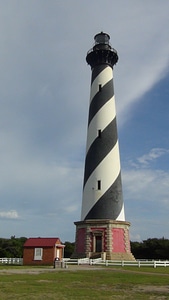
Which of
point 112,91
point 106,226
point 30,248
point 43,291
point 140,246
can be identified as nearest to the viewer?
point 43,291

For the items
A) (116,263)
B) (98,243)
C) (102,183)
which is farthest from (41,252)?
(102,183)

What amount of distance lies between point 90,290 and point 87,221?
16.1 metres

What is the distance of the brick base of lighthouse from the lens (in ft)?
82.8

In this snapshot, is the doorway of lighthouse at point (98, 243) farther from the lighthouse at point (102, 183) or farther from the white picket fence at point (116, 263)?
the white picket fence at point (116, 263)

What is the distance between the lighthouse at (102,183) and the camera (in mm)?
25641

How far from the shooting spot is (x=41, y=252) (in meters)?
23.4


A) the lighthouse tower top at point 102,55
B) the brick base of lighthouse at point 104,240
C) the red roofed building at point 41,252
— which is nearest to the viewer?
the red roofed building at point 41,252

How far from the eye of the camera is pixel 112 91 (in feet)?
98.2

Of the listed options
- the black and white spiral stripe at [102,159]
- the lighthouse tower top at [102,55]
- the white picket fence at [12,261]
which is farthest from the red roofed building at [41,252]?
the lighthouse tower top at [102,55]

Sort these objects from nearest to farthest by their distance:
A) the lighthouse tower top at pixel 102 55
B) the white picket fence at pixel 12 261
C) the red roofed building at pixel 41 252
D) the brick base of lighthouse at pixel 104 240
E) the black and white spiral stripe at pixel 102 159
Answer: the red roofed building at pixel 41 252 < the brick base of lighthouse at pixel 104 240 < the white picket fence at pixel 12 261 < the black and white spiral stripe at pixel 102 159 < the lighthouse tower top at pixel 102 55

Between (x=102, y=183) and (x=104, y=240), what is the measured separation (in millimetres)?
4357

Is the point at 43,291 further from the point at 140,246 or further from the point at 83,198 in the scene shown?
the point at 140,246

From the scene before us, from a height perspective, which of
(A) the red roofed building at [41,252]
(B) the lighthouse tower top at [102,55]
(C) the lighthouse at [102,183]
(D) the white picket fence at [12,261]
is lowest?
Result: (D) the white picket fence at [12,261]

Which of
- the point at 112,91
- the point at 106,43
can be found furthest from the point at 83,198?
the point at 106,43
